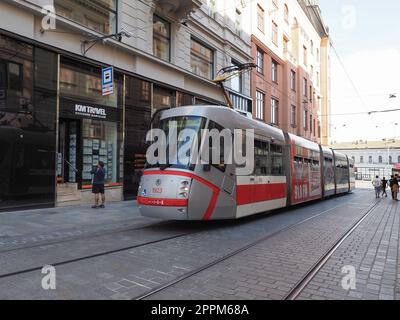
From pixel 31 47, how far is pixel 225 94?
482 inches

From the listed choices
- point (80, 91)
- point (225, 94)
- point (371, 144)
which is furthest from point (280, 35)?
point (371, 144)

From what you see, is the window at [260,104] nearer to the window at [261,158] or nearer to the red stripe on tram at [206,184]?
the window at [261,158]

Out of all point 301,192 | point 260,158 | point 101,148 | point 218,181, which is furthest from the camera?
point 301,192

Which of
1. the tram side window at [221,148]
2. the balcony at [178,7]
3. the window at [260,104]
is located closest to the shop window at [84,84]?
the balcony at [178,7]

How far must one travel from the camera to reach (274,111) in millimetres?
32125

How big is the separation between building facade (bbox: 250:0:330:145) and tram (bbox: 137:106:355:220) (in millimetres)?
15558

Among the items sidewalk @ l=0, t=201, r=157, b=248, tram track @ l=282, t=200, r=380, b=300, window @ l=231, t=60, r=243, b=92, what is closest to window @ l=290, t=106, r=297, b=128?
window @ l=231, t=60, r=243, b=92

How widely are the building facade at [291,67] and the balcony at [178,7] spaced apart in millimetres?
10747

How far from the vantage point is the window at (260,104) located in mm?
28303

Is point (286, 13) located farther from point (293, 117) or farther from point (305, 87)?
point (293, 117)

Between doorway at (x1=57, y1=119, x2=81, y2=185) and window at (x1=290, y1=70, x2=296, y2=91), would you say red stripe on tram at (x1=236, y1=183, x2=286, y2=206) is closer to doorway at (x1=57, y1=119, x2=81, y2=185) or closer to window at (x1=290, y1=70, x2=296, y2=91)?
doorway at (x1=57, y1=119, x2=81, y2=185)

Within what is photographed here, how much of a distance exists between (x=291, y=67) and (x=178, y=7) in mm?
21050

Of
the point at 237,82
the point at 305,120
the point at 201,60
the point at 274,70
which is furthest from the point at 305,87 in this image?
the point at 201,60
